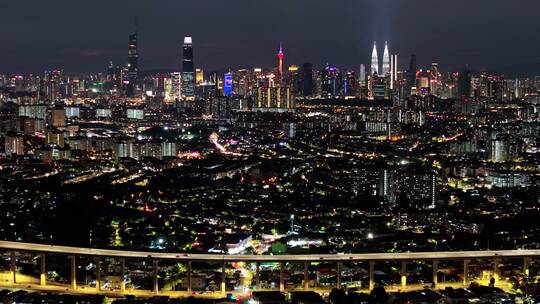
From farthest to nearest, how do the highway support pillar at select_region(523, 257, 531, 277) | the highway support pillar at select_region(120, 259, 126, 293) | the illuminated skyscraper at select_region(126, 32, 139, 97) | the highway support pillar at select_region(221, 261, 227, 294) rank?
1. the illuminated skyscraper at select_region(126, 32, 139, 97)
2. the highway support pillar at select_region(523, 257, 531, 277)
3. the highway support pillar at select_region(120, 259, 126, 293)
4. the highway support pillar at select_region(221, 261, 227, 294)

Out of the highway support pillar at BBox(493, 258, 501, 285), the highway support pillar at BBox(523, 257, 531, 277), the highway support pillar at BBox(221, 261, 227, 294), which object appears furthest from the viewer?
the highway support pillar at BBox(523, 257, 531, 277)

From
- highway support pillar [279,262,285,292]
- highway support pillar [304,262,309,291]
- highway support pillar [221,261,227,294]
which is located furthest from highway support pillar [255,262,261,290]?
highway support pillar [304,262,309,291]

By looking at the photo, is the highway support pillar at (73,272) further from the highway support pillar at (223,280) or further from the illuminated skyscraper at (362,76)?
A: the illuminated skyscraper at (362,76)

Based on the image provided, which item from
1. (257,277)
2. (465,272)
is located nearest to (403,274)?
(465,272)

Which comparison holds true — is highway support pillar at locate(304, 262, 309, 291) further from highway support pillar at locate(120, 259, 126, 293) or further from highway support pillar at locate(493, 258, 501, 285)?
highway support pillar at locate(493, 258, 501, 285)

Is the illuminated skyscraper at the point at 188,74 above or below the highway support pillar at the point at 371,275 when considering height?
above

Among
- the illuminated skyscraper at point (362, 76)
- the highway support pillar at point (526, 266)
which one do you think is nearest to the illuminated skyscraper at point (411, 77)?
the illuminated skyscraper at point (362, 76)

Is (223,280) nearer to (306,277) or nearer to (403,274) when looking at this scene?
(306,277)

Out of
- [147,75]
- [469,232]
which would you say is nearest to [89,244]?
[469,232]
